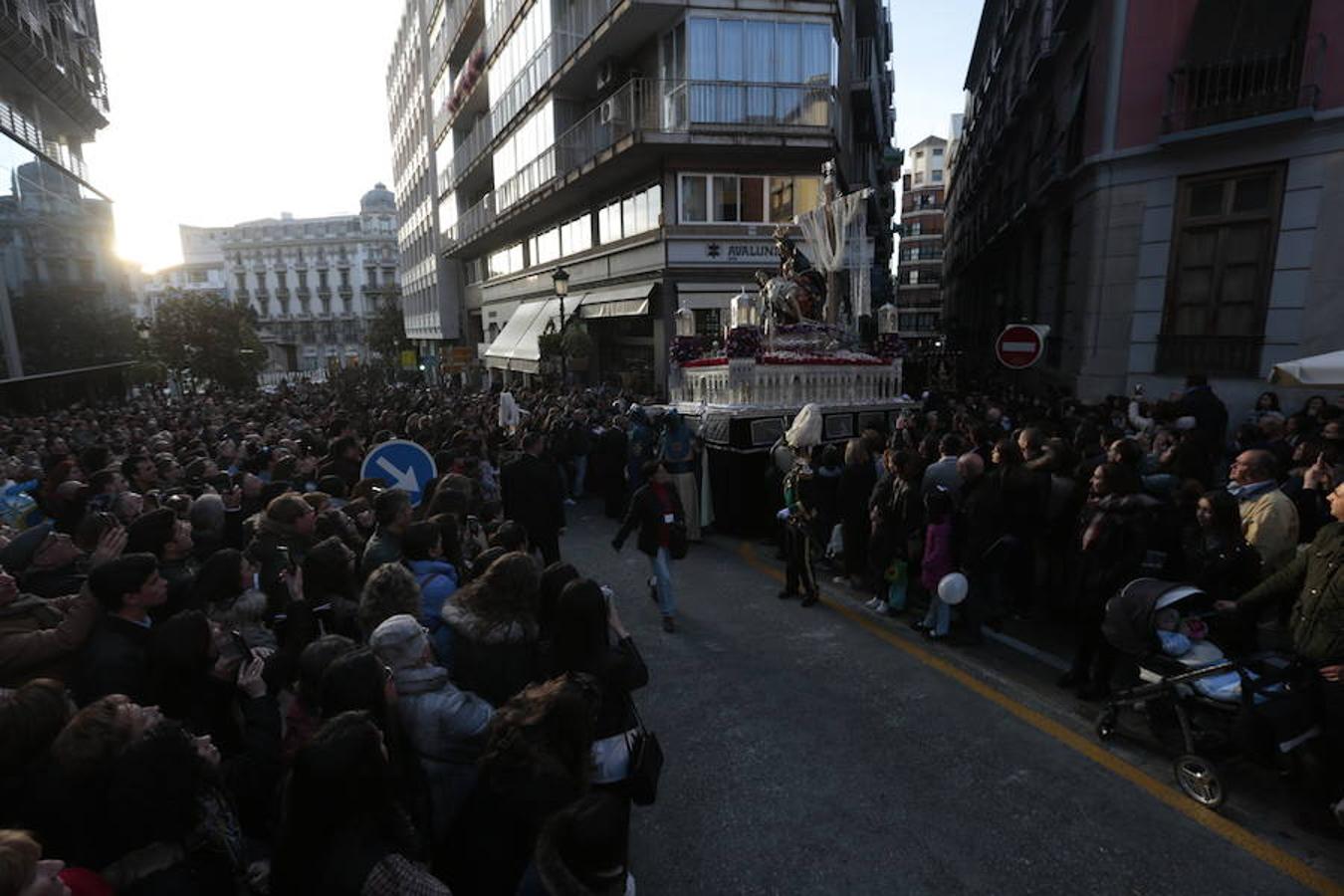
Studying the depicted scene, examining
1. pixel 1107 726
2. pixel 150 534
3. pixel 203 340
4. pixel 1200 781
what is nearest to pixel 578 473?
pixel 150 534

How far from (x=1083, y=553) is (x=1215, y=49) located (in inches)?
484

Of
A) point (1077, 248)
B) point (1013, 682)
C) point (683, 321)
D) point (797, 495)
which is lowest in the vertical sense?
Answer: point (1013, 682)

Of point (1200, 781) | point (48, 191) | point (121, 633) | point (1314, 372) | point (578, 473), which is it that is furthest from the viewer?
point (48, 191)

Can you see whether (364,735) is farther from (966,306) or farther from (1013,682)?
(966,306)

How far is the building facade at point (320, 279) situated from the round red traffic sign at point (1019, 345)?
324 feet

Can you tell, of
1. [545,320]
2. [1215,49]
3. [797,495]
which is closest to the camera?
[797,495]

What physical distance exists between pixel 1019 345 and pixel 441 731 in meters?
7.98

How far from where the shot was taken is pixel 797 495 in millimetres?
6926

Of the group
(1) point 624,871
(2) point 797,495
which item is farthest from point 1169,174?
(1) point 624,871

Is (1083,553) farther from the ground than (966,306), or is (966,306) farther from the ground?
(966,306)

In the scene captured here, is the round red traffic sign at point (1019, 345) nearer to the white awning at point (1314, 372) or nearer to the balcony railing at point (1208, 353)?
the white awning at point (1314, 372)

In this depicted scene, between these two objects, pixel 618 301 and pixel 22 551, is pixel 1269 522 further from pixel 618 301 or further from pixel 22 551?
pixel 618 301

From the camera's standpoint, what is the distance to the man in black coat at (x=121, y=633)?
9.62 feet

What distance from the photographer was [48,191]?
78.4ft
